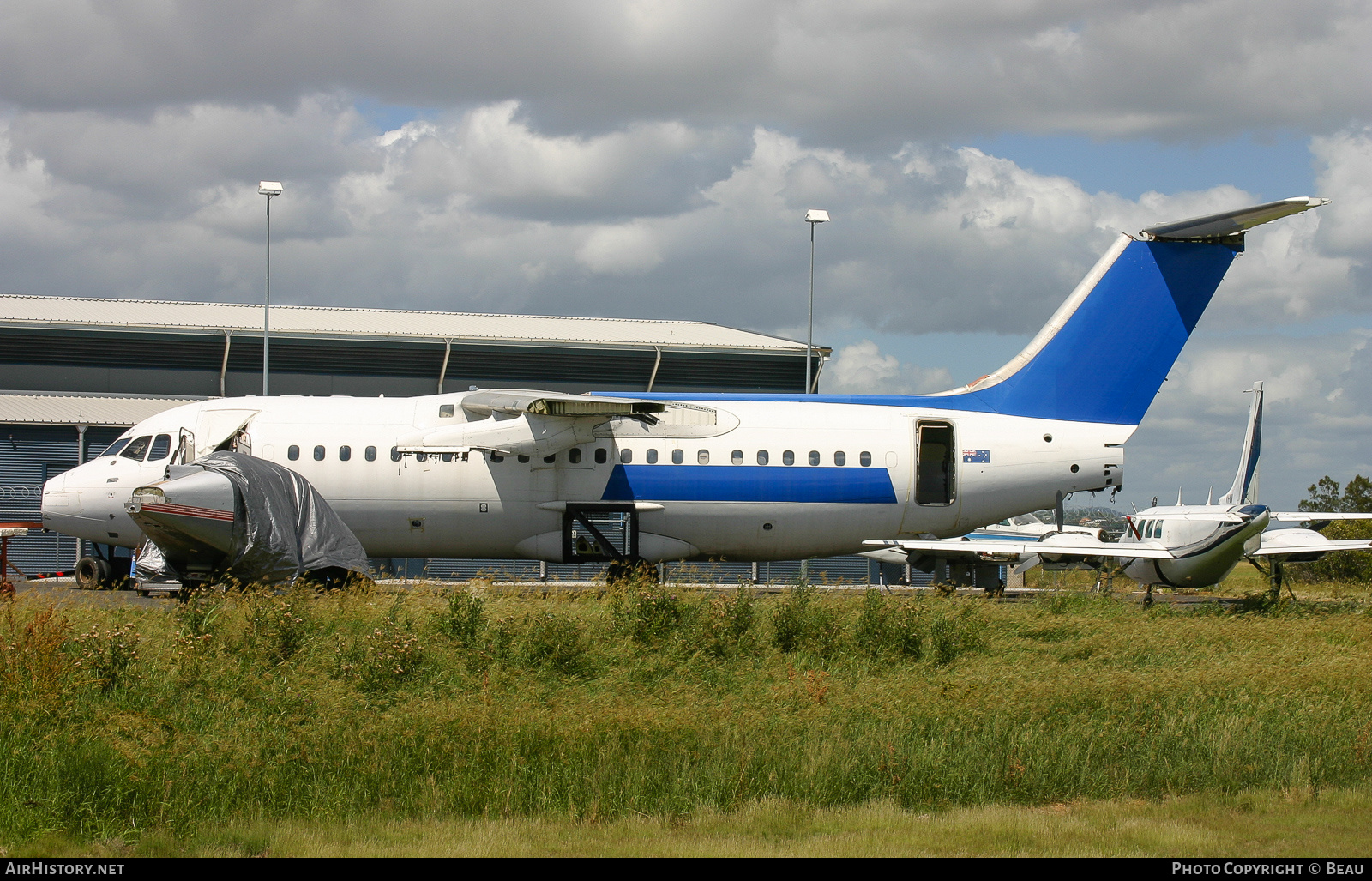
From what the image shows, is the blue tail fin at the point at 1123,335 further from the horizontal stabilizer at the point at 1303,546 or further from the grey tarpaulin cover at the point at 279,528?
the grey tarpaulin cover at the point at 279,528

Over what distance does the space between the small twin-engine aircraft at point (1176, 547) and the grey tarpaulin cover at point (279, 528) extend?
413 inches

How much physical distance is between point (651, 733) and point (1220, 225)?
679 inches

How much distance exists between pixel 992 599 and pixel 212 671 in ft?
45.5

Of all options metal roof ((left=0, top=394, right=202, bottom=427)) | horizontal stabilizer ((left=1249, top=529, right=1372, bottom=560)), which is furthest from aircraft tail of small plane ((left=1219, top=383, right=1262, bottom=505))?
metal roof ((left=0, top=394, right=202, bottom=427))

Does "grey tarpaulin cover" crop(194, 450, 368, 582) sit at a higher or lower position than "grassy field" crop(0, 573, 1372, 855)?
higher

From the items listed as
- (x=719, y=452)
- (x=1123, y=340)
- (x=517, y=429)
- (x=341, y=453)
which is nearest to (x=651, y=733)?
(x=517, y=429)

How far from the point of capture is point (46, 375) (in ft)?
123

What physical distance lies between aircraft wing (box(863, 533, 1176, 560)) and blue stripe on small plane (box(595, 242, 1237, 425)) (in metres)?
2.94

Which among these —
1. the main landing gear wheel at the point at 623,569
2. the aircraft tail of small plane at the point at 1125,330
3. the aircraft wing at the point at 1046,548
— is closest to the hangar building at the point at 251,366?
the main landing gear wheel at the point at 623,569

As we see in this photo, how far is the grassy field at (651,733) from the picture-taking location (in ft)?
30.6

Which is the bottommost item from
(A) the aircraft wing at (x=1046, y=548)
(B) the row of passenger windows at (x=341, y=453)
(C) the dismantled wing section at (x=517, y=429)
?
(A) the aircraft wing at (x=1046, y=548)

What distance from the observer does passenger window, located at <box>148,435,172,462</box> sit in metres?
22.0

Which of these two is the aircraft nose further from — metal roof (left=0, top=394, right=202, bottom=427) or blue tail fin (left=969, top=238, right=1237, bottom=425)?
blue tail fin (left=969, top=238, right=1237, bottom=425)

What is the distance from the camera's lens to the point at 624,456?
2220 centimetres
